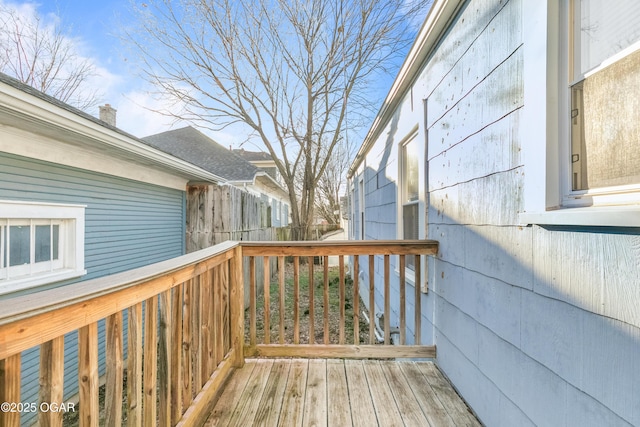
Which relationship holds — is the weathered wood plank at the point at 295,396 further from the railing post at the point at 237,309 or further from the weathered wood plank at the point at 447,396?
the weathered wood plank at the point at 447,396

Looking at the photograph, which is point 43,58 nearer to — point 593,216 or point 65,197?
point 65,197

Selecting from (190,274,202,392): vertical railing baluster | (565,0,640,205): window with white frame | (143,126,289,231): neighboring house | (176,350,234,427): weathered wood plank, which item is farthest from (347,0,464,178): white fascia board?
(143,126,289,231): neighboring house

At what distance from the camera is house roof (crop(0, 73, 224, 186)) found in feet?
6.86

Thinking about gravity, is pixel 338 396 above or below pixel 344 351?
below

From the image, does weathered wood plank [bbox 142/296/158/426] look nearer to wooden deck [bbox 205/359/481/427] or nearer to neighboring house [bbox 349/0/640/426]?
wooden deck [bbox 205/359/481/427]

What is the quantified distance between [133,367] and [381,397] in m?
1.48

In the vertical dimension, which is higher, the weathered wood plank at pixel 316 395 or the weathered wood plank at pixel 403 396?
the weathered wood plank at pixel 403 396

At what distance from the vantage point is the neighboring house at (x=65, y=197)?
8.13 ft

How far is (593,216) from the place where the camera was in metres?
0.95

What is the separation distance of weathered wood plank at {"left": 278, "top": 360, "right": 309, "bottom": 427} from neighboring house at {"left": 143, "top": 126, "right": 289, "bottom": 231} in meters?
7.79

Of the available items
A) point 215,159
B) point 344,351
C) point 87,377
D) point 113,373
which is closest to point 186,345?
point 113,373

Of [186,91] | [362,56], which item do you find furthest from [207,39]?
[362,56]

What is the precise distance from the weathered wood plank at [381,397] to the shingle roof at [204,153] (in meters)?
8.37

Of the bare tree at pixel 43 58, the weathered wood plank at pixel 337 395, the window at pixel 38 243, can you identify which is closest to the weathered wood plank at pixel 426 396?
the weathered wood plank at pixel 337 395
